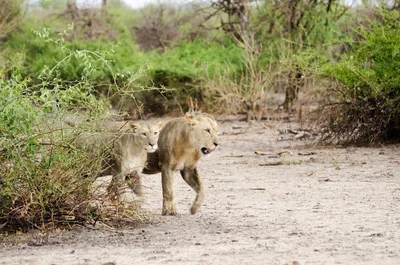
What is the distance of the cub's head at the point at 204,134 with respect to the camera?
8.52 m

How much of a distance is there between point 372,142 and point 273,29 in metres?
9.21

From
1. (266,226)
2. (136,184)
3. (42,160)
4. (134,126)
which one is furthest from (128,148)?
(266,226)

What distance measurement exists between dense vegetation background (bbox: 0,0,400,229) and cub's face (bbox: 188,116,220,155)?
492mm

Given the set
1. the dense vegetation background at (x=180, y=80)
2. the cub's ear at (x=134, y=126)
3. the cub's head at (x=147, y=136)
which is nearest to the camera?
the dense vegetation background at (x=180, y=80)

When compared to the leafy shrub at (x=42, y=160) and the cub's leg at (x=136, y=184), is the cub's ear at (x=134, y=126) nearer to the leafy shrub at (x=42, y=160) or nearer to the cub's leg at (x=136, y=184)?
the cub's leg at (x=136, y=184)

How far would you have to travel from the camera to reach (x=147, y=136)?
868 cm

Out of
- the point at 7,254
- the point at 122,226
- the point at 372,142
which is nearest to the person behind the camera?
the point at 7,254

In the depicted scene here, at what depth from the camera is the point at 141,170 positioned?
28.7 feet

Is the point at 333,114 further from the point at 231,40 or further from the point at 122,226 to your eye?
the point at 231,40

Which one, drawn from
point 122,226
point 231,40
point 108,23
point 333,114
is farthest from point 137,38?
point 122,226

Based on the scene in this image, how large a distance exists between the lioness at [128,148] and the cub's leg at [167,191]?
0.22 m

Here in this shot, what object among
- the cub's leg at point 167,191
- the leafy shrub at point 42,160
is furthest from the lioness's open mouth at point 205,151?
the leafy shrub at point 42,160

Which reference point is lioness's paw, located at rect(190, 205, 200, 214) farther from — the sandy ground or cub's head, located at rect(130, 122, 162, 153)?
cub's head, located at rect(130, 122, 162, 153)

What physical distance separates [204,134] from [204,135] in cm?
1
